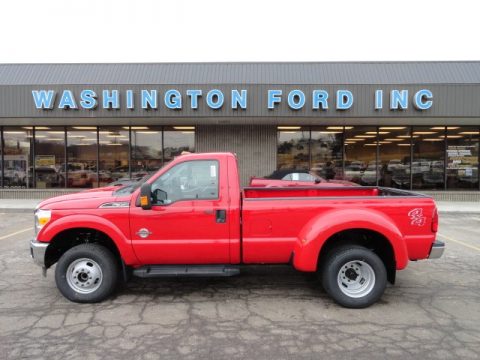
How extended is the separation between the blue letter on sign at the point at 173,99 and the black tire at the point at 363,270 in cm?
1019

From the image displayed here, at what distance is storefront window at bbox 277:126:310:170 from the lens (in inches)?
637

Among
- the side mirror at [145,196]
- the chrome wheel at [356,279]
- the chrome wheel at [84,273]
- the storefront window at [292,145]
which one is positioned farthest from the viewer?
the storefront window at [292,145]

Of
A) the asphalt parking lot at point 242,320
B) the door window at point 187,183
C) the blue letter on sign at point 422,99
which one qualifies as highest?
the blue letter on sign at point 422,99

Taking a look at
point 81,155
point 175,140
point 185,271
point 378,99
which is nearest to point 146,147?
point 175,140

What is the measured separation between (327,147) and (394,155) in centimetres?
299

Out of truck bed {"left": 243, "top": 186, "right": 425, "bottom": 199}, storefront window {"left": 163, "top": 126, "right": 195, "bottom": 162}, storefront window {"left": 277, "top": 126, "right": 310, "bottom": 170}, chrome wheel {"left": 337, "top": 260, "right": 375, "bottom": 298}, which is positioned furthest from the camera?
storefront window {"left": 163, "top": 126, "right": 195, "bottom": 162}

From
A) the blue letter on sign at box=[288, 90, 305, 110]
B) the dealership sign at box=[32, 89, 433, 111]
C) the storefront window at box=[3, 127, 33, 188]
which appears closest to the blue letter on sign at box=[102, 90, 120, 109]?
the dealership sign at box=[32, 89, 433, 111]

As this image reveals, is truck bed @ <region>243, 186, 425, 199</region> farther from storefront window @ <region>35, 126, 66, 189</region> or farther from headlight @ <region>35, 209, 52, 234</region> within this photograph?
storefront window @ <region>35, 126, 66, 189</region>

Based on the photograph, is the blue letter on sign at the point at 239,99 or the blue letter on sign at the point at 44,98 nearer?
the blue letter on sign at the point at 239,99

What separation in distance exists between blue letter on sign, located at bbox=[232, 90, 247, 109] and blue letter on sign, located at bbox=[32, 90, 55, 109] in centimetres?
662

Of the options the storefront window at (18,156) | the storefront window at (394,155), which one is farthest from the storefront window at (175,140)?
→ the storefront window at (394,155)

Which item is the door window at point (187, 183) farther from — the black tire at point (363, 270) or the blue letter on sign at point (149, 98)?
the blue letter on sign at point (149, 98)

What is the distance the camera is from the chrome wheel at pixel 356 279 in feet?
14.9

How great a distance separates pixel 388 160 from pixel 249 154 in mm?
6179
